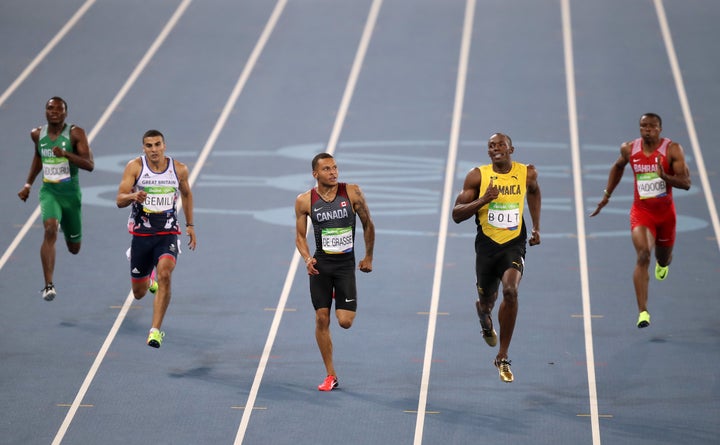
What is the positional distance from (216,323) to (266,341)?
0.56 m

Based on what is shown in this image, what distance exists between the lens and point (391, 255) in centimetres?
1137

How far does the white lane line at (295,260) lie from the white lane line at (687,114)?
3.97 m

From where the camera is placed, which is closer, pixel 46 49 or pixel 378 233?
pixel 378 233

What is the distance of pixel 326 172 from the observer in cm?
815

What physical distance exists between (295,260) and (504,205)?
3.45 metres

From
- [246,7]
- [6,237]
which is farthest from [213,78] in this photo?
[6,237]

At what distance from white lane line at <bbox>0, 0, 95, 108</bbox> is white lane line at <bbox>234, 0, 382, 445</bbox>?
160 inches

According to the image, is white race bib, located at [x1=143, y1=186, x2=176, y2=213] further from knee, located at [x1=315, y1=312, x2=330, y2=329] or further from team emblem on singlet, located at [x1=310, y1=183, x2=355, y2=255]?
knee, located at [x1=315, y1=312, x2=330, y2=329]

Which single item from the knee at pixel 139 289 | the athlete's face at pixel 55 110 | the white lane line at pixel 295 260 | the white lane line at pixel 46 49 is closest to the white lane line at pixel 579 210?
the white lane line at pixel 295 260

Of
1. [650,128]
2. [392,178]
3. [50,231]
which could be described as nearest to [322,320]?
[50,231]

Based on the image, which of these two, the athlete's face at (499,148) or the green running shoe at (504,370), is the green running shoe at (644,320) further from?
the athlete's face at (499,148)

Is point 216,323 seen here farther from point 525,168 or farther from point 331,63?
point 331,63

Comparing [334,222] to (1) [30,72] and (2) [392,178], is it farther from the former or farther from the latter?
(1) [30,72]

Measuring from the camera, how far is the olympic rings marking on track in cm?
1233
